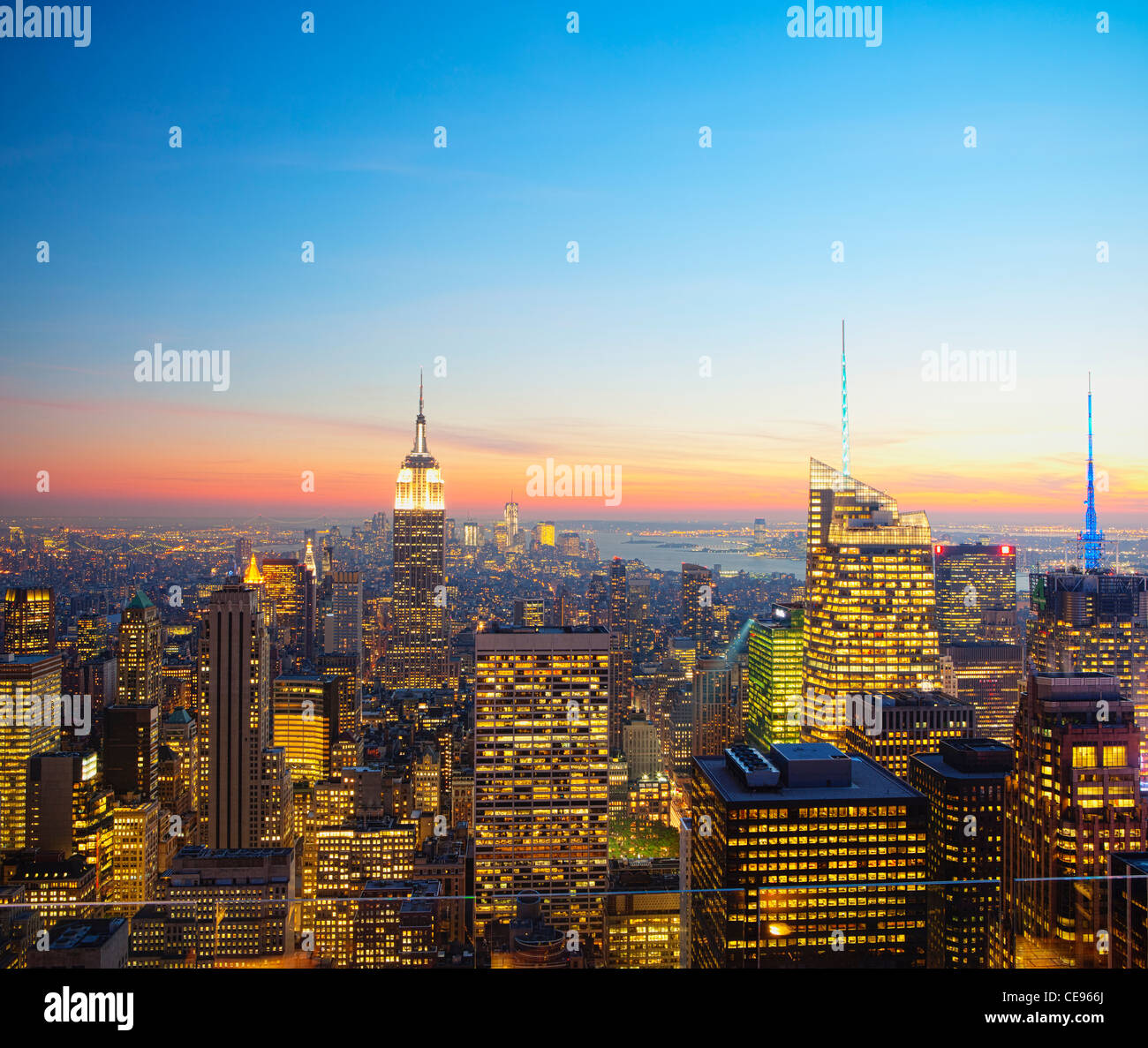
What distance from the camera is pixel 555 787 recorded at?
16.3 meters

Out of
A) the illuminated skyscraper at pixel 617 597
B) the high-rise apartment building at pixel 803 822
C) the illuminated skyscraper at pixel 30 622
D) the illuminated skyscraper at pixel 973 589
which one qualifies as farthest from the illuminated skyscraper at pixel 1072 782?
the illuminated skyscraper at pixel 30 622

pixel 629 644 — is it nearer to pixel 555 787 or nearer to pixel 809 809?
pixel 555 787

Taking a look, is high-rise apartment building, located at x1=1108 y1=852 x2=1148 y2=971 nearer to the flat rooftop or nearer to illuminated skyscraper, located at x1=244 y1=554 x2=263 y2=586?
the flat rooftop

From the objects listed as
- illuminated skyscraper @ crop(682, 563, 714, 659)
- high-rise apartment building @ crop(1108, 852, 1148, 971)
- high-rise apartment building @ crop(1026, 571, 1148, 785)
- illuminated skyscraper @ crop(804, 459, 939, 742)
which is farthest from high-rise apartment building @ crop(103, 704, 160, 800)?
high-rise apartment building @ crop(1026, 571, 1148, 785)

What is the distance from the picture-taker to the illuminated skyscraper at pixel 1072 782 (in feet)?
34.8

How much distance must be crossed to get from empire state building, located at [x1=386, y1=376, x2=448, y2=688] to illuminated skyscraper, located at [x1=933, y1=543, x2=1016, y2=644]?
634 inches

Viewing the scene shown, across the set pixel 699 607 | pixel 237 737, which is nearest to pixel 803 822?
pixel 237 737

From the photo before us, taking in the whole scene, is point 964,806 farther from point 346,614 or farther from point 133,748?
point 346,614

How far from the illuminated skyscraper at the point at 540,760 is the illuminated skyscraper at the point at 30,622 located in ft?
26.8

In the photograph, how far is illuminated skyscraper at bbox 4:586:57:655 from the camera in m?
15.7

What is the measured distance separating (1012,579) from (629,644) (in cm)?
1241
